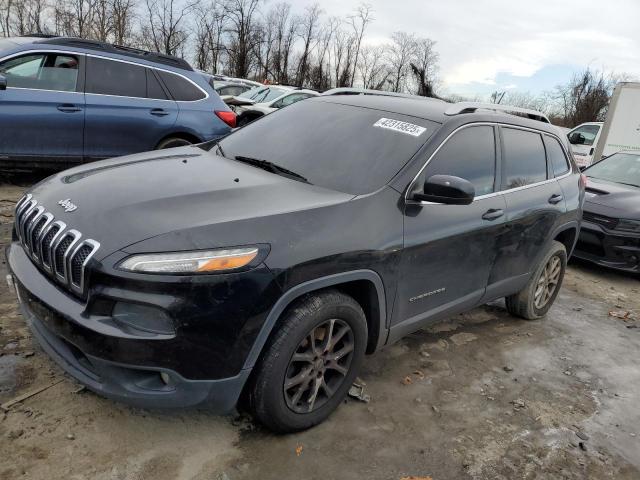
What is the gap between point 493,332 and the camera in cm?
435

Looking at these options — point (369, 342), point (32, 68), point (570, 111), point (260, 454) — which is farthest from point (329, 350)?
point (570, 111)

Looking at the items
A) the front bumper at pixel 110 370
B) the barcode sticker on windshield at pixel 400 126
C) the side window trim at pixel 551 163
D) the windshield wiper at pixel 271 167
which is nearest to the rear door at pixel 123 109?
the windshield wiper at pixel 271 167

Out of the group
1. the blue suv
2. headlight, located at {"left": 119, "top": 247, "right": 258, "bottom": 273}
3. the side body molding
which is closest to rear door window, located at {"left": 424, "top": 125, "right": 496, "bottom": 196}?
the side body molding

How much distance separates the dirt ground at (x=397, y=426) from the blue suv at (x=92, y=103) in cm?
282

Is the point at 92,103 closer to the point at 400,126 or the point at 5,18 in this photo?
the point at 400,126

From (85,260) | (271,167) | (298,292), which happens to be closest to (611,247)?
(271,167)

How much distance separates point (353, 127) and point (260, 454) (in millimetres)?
1998

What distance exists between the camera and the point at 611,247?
6.23m

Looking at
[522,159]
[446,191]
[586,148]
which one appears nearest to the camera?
[446,191]

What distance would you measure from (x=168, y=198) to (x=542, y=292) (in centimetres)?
351

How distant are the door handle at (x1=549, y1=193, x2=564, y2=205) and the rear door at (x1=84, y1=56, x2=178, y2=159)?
4.54m

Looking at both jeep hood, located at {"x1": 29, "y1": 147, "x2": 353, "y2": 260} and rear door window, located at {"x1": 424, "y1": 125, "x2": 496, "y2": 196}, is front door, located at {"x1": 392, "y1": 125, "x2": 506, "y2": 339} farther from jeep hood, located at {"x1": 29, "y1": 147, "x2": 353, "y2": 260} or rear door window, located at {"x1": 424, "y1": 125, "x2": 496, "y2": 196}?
jeep hood, located at {"x1": 29, "y1": 147, "x2": 353, "y2": 260}

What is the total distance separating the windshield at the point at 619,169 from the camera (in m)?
7.40

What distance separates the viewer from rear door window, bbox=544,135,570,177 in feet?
14.2
